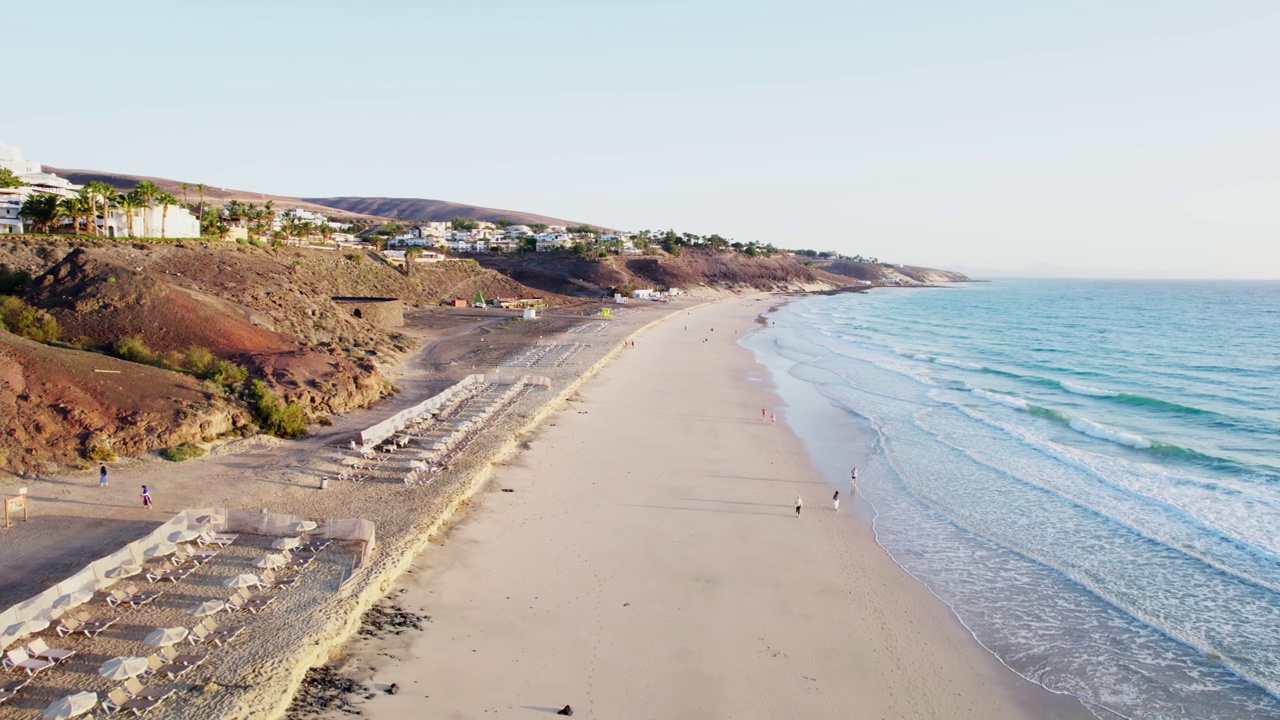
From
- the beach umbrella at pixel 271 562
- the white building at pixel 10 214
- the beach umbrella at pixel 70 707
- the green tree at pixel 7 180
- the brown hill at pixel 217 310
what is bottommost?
the beach umbrella at pixel 70 707

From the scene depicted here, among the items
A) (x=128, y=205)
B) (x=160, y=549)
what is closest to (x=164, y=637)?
(x=160, y=549)

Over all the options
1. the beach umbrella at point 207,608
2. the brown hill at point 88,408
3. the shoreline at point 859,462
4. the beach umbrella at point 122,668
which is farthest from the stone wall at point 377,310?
the beach umbrella at point 122,668

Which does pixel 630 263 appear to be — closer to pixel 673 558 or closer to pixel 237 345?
pixel 237 345

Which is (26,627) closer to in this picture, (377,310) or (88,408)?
(88,408)

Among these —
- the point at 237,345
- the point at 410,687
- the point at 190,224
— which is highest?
the point at 190,224

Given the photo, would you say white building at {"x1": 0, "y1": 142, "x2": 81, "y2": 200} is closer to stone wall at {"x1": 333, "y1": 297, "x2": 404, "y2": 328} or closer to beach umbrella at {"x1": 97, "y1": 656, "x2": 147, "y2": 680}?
stone wall at {"x1": 333, "y1": 297, "x2": 404, "y2": 328}

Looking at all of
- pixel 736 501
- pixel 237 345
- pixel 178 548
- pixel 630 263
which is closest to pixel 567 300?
pixel 630 263

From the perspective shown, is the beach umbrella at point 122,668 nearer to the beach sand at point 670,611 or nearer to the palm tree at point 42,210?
the beach sand at point 670,611
